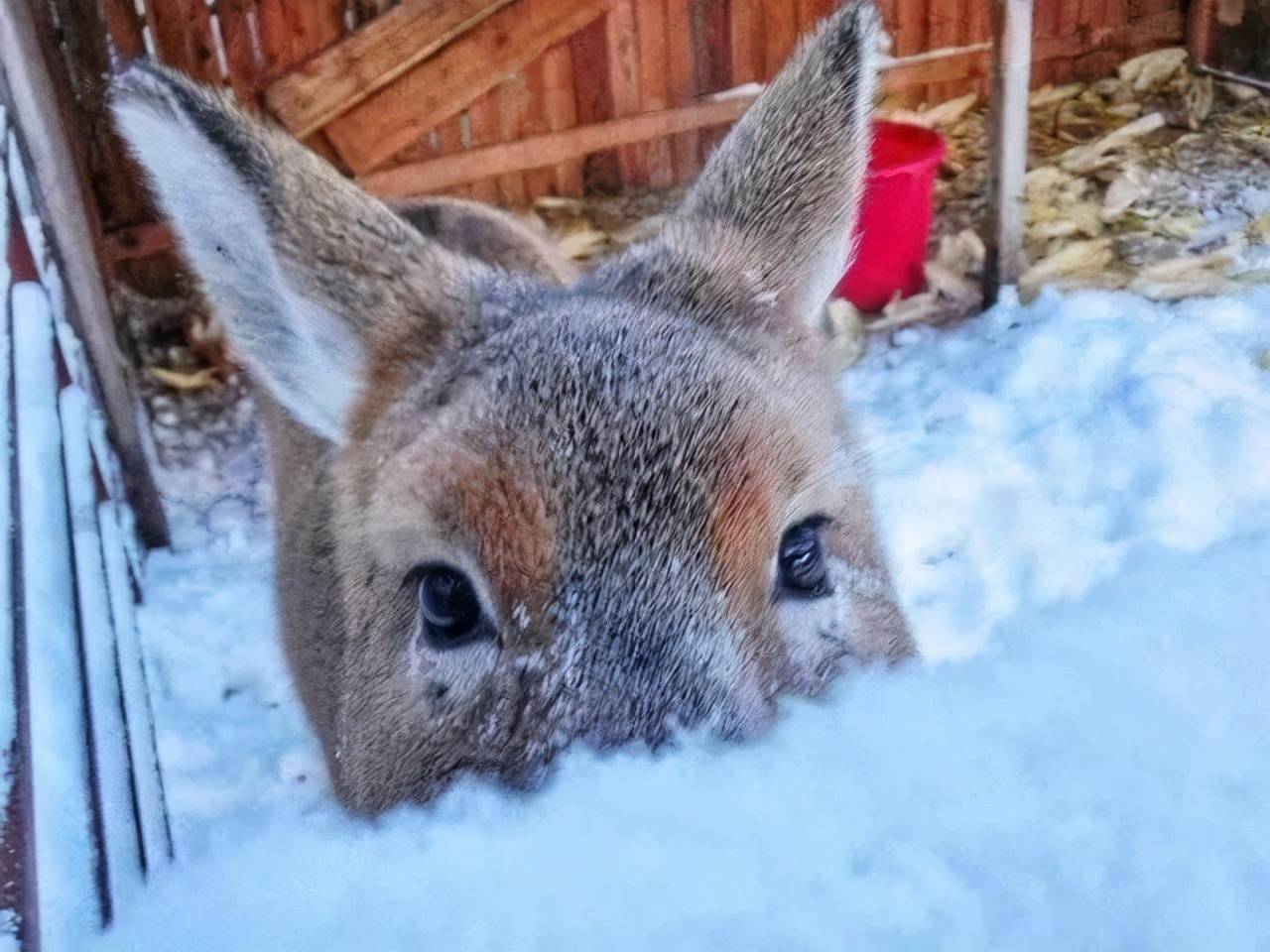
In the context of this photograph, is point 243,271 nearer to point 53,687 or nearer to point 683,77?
point 53,687

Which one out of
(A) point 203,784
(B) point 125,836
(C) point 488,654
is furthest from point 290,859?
(A) point 203,784

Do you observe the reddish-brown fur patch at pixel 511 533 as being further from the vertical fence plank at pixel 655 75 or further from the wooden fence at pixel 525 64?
the vertical fence plank at pixel 655 75

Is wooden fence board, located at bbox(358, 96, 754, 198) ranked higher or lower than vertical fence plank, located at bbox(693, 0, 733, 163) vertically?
lower

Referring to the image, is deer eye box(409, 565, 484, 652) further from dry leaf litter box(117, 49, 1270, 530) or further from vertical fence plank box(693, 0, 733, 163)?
vertical fence plank box(693, 0, 733, 163)

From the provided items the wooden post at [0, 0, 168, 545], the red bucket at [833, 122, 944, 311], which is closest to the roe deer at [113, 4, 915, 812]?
the wooden post at [0, 0, 168, 545]

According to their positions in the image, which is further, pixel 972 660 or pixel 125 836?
pixel 125 836

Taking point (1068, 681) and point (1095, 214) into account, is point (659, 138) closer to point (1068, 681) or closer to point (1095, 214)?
point (1095, 214)
